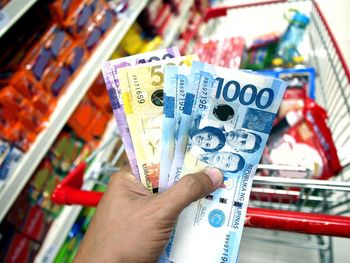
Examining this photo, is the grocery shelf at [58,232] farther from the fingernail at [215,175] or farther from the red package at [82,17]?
the fingernail at [215,175]

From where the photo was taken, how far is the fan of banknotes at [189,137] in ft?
1.81

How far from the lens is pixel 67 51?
1414 millimetres

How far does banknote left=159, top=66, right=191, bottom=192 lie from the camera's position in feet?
1.78

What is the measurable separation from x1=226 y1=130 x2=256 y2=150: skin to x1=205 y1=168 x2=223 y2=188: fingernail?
0.20 ft

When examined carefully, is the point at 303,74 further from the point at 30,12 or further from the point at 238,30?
the point at 30,12

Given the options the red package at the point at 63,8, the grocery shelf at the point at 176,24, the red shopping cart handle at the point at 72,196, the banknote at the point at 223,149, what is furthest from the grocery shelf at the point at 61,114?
the banknote at the point at 223,149

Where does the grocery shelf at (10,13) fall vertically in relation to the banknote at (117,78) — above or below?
above

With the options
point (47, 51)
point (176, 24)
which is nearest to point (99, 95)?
point (47, 51)

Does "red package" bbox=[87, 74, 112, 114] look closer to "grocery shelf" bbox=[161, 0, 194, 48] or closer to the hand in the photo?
"grocery shelf" bbox=[161, 0, 194, 48]

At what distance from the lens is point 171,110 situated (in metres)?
0.57

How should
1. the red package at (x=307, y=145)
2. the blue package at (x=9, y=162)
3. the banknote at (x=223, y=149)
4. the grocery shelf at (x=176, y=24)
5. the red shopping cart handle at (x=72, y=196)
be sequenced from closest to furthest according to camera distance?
the banknote at (x=223, y=149), the red shopping cart handle at (x=72, y=196), the red package at (x=307, y=145), the blue package at (x=9, y=162), the grocery shelf at (x=176, y=24)

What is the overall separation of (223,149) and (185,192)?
0.38 feet

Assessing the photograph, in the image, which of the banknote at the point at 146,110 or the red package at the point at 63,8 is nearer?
the banknote at the point at 146,110

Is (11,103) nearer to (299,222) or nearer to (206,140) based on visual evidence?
(206,140)
